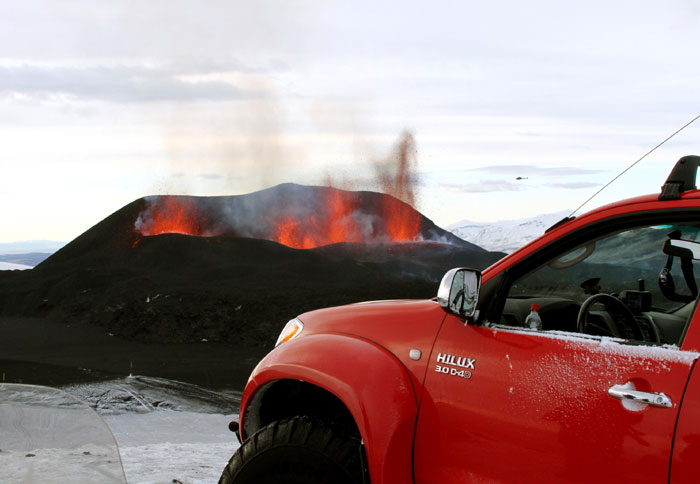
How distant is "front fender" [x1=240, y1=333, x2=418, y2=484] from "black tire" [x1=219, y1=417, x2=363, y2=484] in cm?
12

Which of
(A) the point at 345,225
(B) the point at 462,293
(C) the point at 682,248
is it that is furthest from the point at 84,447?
(A) the point at 345,225

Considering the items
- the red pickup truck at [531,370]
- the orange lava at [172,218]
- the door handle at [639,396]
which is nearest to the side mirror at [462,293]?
the red pickup truck at [531,370]

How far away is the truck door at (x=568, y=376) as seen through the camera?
2520 mm

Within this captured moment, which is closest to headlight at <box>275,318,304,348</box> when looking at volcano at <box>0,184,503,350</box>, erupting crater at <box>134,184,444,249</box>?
volcano at <box>0,184,503,350</box>

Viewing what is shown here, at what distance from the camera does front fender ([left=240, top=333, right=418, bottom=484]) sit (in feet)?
10.2

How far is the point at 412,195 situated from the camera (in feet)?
260

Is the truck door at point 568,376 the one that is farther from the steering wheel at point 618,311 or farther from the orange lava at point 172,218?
the orange lava at point 172,218

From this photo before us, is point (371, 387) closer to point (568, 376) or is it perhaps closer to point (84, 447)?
point (568, 376)

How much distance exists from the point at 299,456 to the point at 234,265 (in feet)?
160

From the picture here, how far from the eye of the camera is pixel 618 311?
312 centimetres

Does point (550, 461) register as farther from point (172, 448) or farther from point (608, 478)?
point (172, 448)

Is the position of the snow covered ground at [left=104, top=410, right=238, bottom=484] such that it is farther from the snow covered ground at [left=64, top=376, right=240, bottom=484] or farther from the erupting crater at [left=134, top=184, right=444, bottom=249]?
the erupting crater at [left=134, top=184, right=444, bottom=249]

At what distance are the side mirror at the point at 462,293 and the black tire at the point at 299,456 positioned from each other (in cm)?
75

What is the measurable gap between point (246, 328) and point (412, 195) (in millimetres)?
46779
